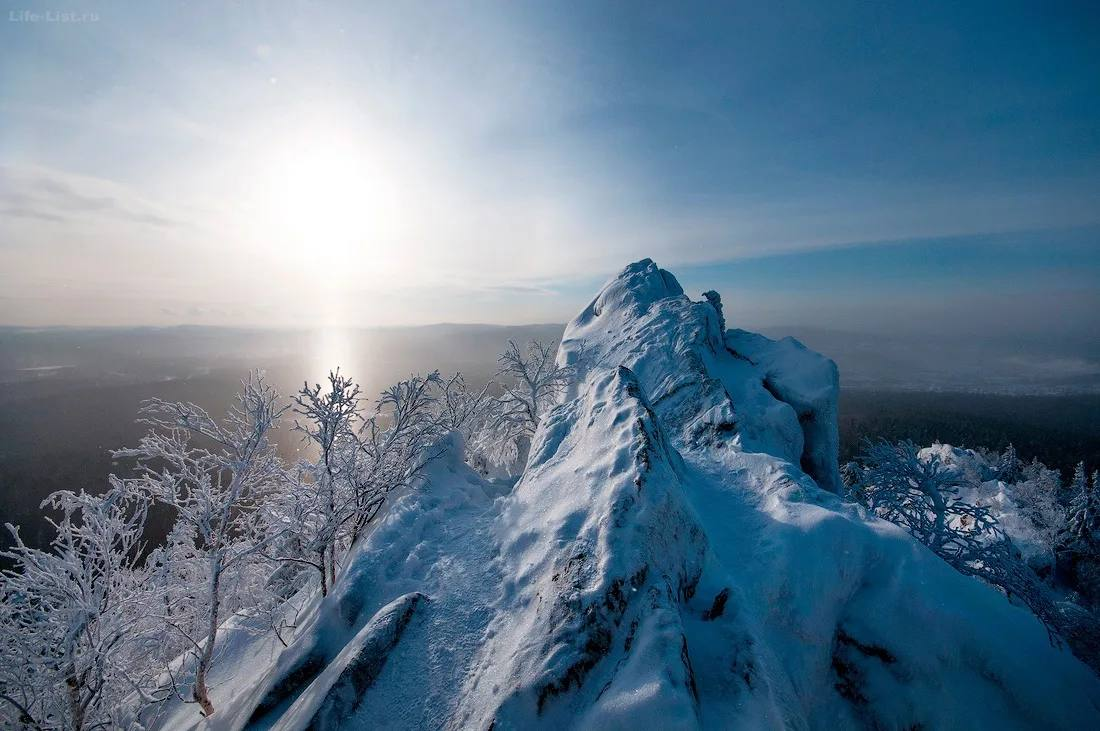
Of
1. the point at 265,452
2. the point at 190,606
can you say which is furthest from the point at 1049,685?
the point at 190,606

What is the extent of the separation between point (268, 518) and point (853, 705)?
50.3ft

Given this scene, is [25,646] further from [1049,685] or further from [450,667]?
[1049,685]

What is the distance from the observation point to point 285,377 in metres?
148

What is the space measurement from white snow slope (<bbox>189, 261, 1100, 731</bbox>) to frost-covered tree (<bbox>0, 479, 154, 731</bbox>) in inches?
120

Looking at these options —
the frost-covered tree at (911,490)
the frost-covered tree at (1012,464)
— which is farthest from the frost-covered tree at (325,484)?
the frost-covered tree at (1012,464)

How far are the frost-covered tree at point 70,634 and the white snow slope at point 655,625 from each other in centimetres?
304

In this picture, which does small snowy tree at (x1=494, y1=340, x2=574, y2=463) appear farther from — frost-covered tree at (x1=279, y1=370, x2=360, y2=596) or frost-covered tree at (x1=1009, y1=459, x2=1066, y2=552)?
frost-covered tree at (x1=1009, y1=459, x2=1066, y2=552)

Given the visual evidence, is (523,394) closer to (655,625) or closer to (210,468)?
(210,468)

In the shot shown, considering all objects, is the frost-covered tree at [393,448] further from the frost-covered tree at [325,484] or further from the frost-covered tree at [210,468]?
the frost-covered tree at [210,468]

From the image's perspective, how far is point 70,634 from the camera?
905 centimetres

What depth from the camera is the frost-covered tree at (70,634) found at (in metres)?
8.92

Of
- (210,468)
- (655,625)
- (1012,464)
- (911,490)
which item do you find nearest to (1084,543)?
(1012,464)

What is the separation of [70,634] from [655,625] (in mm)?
12680

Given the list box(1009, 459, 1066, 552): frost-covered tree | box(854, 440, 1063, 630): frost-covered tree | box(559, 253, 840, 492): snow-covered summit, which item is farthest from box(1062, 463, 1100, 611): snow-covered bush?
box(559, 253, 840, 492): snow-covered summit
